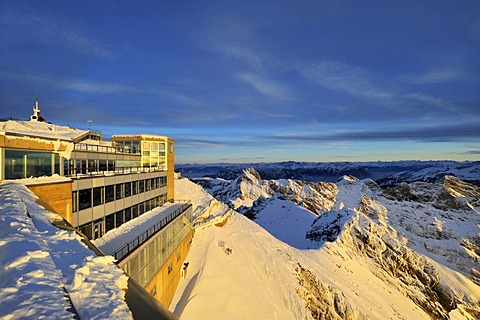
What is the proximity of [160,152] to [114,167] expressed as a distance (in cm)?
960

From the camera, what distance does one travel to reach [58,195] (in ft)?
44.6

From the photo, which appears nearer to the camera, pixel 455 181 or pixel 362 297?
pixel 362 297

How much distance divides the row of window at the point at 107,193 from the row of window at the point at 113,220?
1.07 metres

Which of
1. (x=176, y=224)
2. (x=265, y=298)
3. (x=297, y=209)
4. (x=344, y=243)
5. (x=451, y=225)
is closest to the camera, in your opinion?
(x=176, y=224)

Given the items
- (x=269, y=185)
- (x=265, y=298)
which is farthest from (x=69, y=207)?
(x=269, y=185)

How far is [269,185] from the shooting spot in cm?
12925

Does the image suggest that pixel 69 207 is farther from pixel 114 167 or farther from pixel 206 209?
pixel 206 209

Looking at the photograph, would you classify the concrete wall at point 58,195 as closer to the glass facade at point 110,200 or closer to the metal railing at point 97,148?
the glass facade at point 110,200

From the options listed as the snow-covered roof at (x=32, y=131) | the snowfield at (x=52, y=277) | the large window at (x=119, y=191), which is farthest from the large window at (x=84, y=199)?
the snowfield at (x=52, y=277)

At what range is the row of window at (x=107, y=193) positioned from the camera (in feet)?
53.1

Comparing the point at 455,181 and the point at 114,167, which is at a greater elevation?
the point at 114,167

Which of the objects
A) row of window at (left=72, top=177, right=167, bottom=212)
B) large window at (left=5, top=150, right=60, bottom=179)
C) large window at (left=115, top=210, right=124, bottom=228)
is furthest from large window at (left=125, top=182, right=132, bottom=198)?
large window at (left=5, top=150, right=60, bottom=179)

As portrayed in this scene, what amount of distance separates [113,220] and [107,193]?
2054 millimetres

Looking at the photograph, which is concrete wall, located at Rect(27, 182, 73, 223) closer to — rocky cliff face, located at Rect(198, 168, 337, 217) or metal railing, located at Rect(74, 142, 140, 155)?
metal railing, located at Rect(74, 142, 140, 155)
